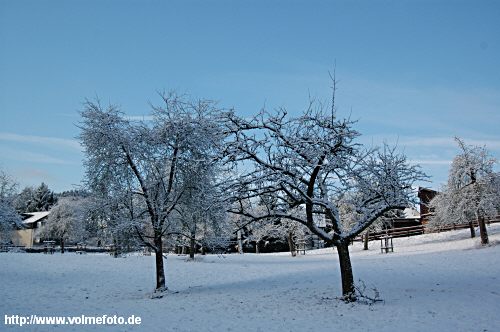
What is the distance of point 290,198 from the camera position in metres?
15.2

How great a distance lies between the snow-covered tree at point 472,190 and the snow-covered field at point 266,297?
5040mm

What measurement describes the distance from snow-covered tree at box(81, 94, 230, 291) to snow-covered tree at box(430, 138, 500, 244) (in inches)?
941

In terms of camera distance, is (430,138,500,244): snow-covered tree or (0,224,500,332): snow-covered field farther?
(430,138,500,244): snow-covered tree

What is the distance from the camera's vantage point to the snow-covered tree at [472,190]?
3025 cm

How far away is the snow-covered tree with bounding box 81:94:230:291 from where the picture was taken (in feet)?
57.5

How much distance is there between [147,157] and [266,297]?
8.44m

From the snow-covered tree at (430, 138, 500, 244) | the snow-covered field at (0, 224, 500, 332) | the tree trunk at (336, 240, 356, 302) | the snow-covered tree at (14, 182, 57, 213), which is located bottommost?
the snow-covered field at (0, 224, 500, 332)

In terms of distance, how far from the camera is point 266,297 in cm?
1622

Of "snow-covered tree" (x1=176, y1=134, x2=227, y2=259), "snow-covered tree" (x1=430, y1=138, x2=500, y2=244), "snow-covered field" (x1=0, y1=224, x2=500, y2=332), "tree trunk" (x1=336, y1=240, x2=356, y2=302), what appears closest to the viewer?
"snow-covered field" (x1=0, y1=224, x2=500, y2=332)

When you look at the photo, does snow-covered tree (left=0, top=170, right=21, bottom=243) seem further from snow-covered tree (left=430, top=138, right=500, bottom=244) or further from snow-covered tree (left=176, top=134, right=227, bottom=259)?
snow-covered tree (left=430, top=138, right=500, bottom=244)

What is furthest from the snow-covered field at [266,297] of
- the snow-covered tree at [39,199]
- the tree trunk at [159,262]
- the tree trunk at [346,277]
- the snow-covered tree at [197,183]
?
the snow-covered tree at [39,199]

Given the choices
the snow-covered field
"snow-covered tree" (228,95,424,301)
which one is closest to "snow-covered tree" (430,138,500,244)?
the snow-covered field

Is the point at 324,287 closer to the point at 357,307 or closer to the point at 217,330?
the point at 357,307

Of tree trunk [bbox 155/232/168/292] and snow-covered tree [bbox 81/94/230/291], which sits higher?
snow-covered tree [bbox 81/94/230/291]
